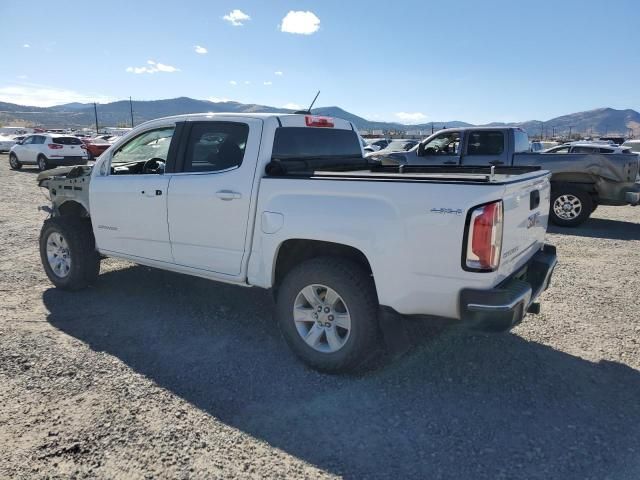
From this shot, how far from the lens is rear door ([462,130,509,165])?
9.60 metres

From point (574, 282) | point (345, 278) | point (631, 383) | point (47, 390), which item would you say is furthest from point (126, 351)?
point (574, 282)

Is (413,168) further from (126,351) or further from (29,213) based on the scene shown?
(29,213)

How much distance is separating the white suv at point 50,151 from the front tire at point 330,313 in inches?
821

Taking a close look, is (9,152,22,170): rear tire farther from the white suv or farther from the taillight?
the taillight

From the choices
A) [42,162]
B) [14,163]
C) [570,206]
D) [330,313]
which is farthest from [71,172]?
[14,163]

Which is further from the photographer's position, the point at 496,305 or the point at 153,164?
the point at 153,164

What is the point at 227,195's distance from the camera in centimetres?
389

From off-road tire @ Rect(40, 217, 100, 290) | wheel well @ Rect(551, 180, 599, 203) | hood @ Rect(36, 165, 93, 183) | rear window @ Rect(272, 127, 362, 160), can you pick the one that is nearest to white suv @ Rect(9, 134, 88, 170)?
hood @ Rect(36, 165, 93, 183)

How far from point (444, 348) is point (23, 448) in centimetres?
304

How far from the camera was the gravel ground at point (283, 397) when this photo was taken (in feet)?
8.83

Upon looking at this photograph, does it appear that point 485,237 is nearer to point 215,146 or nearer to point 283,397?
point 283,397

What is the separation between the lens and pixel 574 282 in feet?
19.3

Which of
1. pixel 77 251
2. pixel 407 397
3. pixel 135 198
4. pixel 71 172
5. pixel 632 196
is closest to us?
pixel 407 397

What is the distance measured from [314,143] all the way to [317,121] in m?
0.23
